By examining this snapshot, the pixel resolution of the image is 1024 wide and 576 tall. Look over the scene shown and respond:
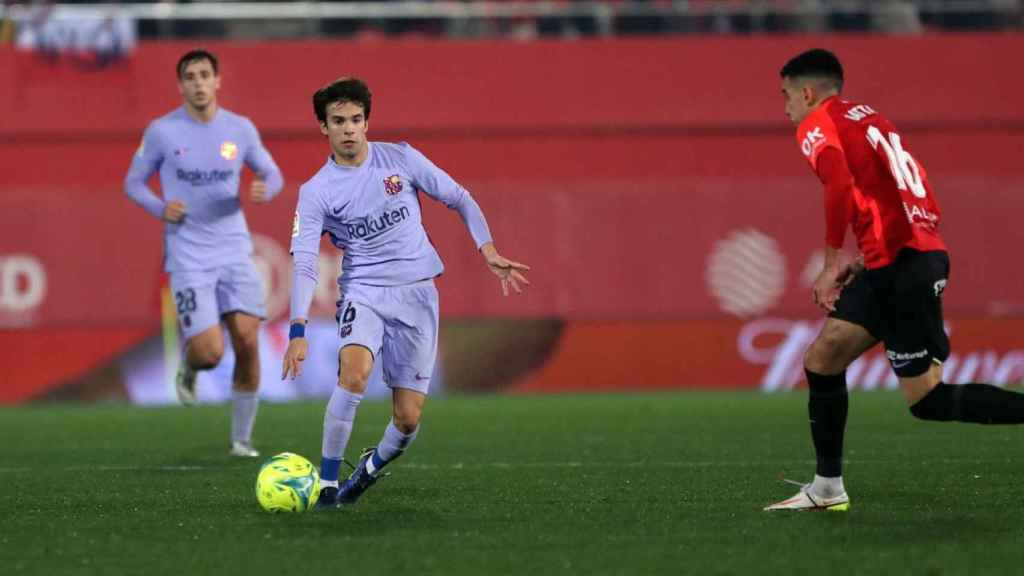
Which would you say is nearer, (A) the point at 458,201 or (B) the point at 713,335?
(A) the point at 458,201

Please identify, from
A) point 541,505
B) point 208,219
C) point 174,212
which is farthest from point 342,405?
point 208,219

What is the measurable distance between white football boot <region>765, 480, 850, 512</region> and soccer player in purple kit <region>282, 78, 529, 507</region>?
1.55 metres

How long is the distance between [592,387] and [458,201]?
10422 mm

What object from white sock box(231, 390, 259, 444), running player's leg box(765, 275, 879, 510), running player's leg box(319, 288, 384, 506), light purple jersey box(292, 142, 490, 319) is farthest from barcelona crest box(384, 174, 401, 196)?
white sock box(231, 390, 259, 444)

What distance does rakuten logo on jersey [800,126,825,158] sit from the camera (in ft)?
22.2

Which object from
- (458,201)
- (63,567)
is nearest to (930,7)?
(458,201)

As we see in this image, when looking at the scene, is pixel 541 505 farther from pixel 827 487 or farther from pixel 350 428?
pixel 827 487

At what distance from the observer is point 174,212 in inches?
408

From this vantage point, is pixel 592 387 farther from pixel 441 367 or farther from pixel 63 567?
pixel 63 567

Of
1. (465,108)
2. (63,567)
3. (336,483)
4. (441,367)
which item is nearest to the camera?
(63,567)

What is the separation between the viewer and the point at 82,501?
26.0ft

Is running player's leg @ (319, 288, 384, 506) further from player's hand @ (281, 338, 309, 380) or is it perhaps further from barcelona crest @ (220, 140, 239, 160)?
barcelona crest @ (220, 140, 239, 160)

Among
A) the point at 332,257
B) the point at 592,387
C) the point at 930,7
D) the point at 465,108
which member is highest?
the point at 930,7

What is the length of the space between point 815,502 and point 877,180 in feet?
4.68
